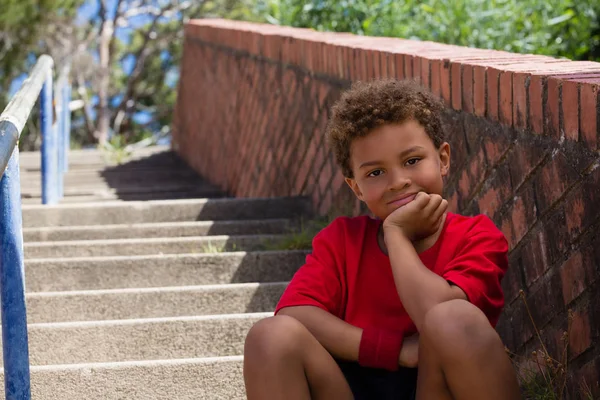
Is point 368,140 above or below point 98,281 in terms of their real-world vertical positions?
above

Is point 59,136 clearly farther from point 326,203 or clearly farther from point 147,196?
point 326,203

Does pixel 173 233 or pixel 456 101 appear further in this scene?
pixel 173 233

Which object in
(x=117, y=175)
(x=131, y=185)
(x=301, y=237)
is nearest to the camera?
(x=301, y=237)

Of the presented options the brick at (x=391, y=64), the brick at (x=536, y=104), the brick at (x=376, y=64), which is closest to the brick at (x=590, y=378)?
the brick at (x=536, y=104)

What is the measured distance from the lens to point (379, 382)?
226cm

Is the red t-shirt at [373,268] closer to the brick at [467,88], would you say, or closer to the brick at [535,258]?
the brick at [535,258]

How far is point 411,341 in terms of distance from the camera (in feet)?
7.22

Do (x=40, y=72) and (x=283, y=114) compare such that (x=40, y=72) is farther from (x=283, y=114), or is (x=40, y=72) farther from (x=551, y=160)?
(x=551, y=160)

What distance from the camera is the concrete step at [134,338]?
323 cm

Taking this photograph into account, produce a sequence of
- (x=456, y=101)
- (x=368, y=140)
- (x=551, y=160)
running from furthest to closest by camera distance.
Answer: (x=456, y=101)
(x=551, y=160)
(x=368, y=140)

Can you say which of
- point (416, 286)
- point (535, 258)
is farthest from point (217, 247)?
point (416, 286)

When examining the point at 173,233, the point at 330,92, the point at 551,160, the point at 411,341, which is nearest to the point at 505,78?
the point at 551,160

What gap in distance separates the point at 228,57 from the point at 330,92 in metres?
2.77

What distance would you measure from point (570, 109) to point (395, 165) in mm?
426
